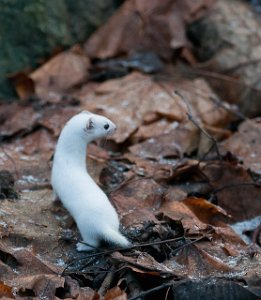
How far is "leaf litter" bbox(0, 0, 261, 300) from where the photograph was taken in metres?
2.75

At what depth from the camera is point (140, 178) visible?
3.57 metres

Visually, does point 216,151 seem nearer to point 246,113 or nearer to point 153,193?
point 153,193

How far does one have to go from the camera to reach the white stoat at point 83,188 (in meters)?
2.83

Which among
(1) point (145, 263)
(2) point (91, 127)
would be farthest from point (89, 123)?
(1) point (145, 263)

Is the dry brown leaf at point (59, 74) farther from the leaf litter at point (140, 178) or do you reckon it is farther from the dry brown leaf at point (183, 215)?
the dry brown leaf at point (183, 215)

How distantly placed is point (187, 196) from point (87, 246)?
0.79 m

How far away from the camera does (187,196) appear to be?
11.5ft

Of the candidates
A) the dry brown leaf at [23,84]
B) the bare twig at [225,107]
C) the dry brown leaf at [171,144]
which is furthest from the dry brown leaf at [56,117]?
the bare twig at [225,107]

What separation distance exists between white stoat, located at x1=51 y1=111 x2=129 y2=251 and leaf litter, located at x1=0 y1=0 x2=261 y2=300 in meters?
0.09

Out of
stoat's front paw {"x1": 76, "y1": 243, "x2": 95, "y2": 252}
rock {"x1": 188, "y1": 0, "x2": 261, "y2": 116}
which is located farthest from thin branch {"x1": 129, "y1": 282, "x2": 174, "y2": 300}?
rock {"x1": 188, "y1": 0, "x2": 261, "y2": 116}

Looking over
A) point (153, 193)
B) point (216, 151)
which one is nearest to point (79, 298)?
point (153, 193)

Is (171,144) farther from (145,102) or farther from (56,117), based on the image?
(56,117)

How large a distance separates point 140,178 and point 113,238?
2.65ft

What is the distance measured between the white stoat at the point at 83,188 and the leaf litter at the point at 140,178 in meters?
0.09
